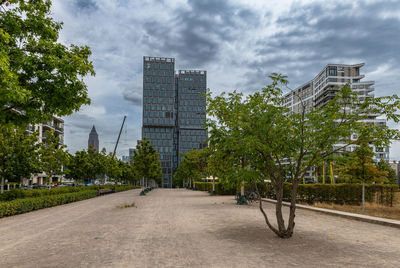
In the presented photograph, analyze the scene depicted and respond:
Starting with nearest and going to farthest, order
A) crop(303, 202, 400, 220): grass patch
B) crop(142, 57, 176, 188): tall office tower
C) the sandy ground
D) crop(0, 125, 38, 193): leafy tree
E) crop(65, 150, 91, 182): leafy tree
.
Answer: the sandy ground, crop(303, 202, 400, 220): grass patch, crop(0, 125, 38, 193): leafy tree, crop(65, 150, 91, 182): leafy tree, crop(142, 57, 176, 188): tall office tower

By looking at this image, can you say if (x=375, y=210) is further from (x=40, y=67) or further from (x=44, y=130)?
(x=44, y=130)

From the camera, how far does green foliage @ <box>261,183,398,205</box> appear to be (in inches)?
835

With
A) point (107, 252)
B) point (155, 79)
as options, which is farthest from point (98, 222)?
point (155, 79)

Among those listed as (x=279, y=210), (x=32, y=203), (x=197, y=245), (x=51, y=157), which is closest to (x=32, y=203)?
(x=32, y=203)

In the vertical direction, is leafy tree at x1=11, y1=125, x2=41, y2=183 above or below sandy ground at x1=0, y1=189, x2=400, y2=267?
above

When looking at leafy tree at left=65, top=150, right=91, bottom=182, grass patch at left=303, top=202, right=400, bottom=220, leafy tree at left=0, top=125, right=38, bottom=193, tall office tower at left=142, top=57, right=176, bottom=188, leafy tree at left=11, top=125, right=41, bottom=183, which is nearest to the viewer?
grass patch at left=303, top=202, right=400, bottom=220

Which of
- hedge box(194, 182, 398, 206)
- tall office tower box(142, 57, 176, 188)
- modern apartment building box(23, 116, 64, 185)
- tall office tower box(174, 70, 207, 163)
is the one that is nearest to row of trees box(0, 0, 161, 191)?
hedge box(194, 182, 398, 206)

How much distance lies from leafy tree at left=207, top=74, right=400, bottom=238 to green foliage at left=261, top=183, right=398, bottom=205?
43.1 ft

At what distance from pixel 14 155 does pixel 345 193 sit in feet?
80.8

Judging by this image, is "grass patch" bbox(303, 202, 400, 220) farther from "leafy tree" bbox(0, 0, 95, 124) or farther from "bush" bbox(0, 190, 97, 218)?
"bush" bbox(0, 190, 97, 218)

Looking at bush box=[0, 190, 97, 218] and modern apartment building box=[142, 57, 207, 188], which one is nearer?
bush box=[0, 190, 97, 218]

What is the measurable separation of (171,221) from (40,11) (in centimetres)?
927

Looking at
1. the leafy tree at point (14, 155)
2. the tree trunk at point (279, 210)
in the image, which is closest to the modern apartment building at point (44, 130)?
the leafy tree at point (14, 155)

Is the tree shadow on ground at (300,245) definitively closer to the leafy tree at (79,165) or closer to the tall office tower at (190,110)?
the leafy tree at (79,165)
